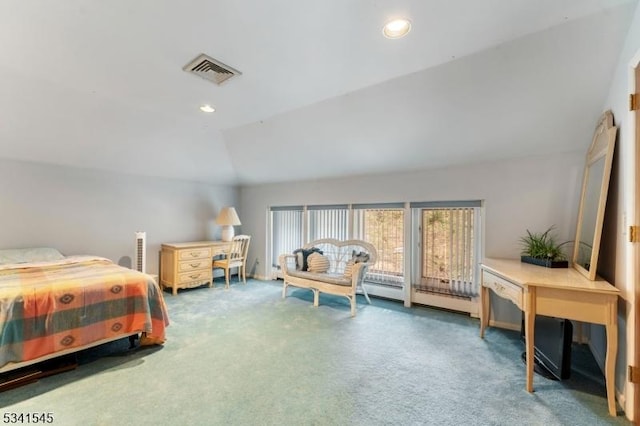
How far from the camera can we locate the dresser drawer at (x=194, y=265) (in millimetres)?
4441

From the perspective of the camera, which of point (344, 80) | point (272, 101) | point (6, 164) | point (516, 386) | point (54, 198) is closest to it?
point (516, 386)

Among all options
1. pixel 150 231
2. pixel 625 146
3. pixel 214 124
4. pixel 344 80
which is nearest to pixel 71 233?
pixel 150 231

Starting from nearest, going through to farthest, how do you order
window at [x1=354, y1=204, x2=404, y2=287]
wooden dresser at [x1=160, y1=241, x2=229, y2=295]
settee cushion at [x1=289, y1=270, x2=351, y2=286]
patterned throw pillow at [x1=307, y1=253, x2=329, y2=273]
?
settee cushion at [x1=289, y1=270, x2=351, y2=286] → window at [x1=354, y1=204, x2=404, y2=287] → patterned throw pillow at [x1=307, y1=253, x2=329, y2=273] → wooden dresser at [x1=160, y1=241, x2=229, y2=295]

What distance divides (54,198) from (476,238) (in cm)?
556

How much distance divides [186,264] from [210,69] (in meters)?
3.22

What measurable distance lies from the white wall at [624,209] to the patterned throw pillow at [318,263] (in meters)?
2.97

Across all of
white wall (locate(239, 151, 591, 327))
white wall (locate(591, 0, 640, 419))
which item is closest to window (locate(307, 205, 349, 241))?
white wall (locate(239, 151, 591, 327))

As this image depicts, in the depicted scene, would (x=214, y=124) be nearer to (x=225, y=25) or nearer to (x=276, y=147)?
(x=276, y=147)

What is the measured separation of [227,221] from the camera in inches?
202

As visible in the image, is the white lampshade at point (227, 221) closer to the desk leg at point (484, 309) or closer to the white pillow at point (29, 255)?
the white pillow at point (29, 255)

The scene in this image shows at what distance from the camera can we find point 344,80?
249 cm

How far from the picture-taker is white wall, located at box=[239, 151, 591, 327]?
2877mm

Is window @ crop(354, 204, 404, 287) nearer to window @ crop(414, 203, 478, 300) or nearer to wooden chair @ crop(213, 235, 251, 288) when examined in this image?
window @ crop(414, 203, 478, 300)

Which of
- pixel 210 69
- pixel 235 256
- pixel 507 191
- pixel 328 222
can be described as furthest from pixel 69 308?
pixel 507 191
